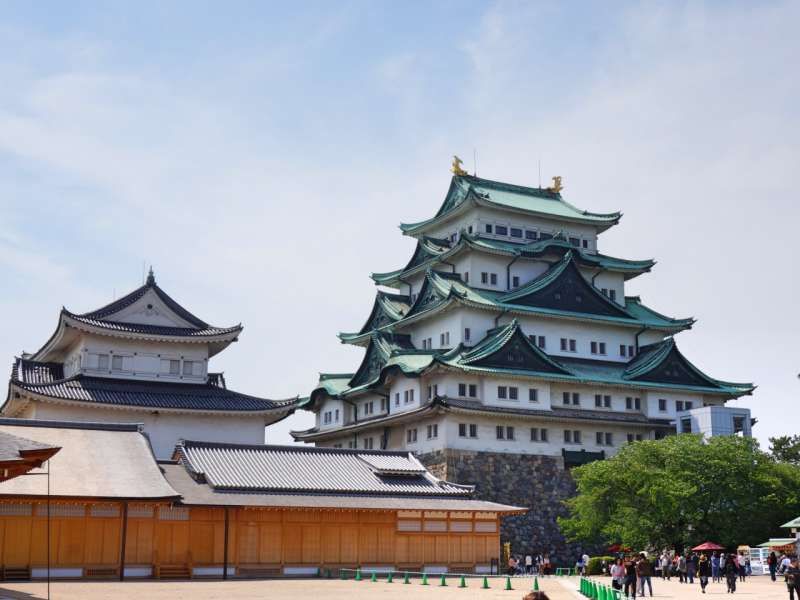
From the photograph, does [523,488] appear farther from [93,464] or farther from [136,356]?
[93,464]

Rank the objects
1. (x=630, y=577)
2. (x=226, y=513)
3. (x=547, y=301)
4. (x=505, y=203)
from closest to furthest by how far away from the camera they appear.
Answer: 1. (x=630, y=577)
2. (x=226, y=513)
3. (x=547, y=301)
4. (x=505, y=203)

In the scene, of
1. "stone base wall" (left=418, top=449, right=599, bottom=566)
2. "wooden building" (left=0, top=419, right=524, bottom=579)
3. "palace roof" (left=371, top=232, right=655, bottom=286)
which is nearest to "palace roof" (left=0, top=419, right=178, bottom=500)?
"wooden building" (left=0, top=419, right=524, bottom=579)

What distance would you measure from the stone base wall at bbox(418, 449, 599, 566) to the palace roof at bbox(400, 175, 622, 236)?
21.3 meters

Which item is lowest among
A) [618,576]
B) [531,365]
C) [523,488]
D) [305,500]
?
[618,576]

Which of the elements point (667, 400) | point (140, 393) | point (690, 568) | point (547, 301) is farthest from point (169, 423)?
point (667, 400)

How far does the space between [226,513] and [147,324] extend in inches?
837

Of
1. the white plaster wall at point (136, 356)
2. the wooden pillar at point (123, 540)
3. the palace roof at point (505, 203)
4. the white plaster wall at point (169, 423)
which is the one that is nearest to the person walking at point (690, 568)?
the wooden pillar at point (123, 540)

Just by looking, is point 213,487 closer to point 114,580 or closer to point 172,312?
point 114,580

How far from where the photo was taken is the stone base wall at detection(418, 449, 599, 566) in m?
59.1

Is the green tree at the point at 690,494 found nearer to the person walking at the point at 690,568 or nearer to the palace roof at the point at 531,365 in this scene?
the person walking at the point at 690,568

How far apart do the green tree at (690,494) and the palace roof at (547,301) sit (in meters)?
16.4

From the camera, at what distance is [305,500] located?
145ft

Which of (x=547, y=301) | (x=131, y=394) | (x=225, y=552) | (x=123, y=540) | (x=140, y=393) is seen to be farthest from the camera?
(x=547, y=301)

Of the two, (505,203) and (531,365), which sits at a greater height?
(505,203)
